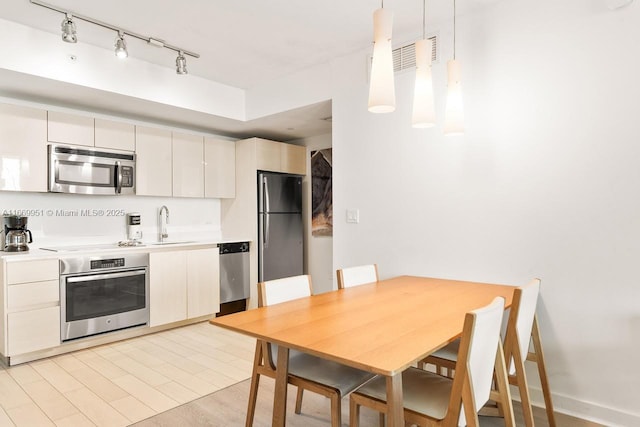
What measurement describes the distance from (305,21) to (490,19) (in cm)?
124

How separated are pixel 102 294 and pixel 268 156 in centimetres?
230

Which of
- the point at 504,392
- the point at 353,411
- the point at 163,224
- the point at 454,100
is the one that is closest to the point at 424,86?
the point at 454,100

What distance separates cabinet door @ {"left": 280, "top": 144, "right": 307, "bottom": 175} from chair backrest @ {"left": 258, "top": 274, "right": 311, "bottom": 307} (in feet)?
9.51

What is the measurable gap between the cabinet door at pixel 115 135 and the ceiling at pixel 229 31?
0.17 metres

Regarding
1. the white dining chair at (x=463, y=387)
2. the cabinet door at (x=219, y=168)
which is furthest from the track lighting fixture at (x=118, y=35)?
the white dining chair at (x=463, y=387)

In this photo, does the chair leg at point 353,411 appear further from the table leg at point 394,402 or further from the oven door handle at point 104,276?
the oven door handle at point 104,276

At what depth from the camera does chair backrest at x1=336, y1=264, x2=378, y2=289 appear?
244 cm

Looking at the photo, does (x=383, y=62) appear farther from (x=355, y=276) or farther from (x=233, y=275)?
(x=233, y=275)

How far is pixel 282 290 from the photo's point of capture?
82.0 inches

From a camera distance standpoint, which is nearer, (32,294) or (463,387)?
(463,387)

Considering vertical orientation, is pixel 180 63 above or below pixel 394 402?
above

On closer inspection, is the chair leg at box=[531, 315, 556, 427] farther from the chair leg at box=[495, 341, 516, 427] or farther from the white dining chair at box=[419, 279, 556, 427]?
the chair leg at box=[495, 341, 516, 427]

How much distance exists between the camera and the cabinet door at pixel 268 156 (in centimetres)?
467

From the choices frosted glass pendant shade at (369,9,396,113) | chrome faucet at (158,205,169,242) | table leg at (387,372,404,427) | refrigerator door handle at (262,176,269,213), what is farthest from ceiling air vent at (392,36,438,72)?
chrome faucet at (158,205,169,242)
